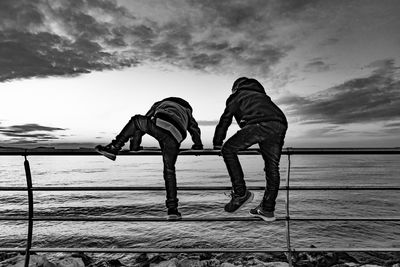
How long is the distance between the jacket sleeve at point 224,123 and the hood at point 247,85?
0.16 meters

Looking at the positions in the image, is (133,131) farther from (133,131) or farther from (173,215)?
(173,215)

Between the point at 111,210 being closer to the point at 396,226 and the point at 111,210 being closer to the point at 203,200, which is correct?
the point at 203,200

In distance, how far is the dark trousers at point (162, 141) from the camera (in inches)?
123

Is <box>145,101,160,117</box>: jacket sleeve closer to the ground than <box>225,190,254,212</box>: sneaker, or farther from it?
farther from it

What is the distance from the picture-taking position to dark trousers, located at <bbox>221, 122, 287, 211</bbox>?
298 centimetres

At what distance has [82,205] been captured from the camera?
87.4 ft

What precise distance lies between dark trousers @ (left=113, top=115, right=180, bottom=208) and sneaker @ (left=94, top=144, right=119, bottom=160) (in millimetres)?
135

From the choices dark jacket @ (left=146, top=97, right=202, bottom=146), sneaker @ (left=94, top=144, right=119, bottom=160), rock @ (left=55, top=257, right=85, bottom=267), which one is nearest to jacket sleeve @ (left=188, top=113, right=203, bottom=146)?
dark jacket @ (left=146, top=97, right=202, bottom=146)

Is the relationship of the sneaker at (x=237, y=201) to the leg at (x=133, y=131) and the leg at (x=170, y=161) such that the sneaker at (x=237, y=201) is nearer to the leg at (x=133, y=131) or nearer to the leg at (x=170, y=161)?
the leg at (x=170, y=161)

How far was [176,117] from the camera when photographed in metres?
3.29

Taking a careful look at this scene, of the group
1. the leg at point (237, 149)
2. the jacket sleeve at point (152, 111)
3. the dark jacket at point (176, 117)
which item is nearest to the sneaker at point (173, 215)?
the leg at point (237, 149)

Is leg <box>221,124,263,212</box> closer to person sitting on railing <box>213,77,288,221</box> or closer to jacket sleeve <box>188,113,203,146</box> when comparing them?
person sitting on railing <box>213,77,288,221</box>

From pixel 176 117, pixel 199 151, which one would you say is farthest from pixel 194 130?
pixel 199 151

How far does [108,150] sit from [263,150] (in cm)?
159
